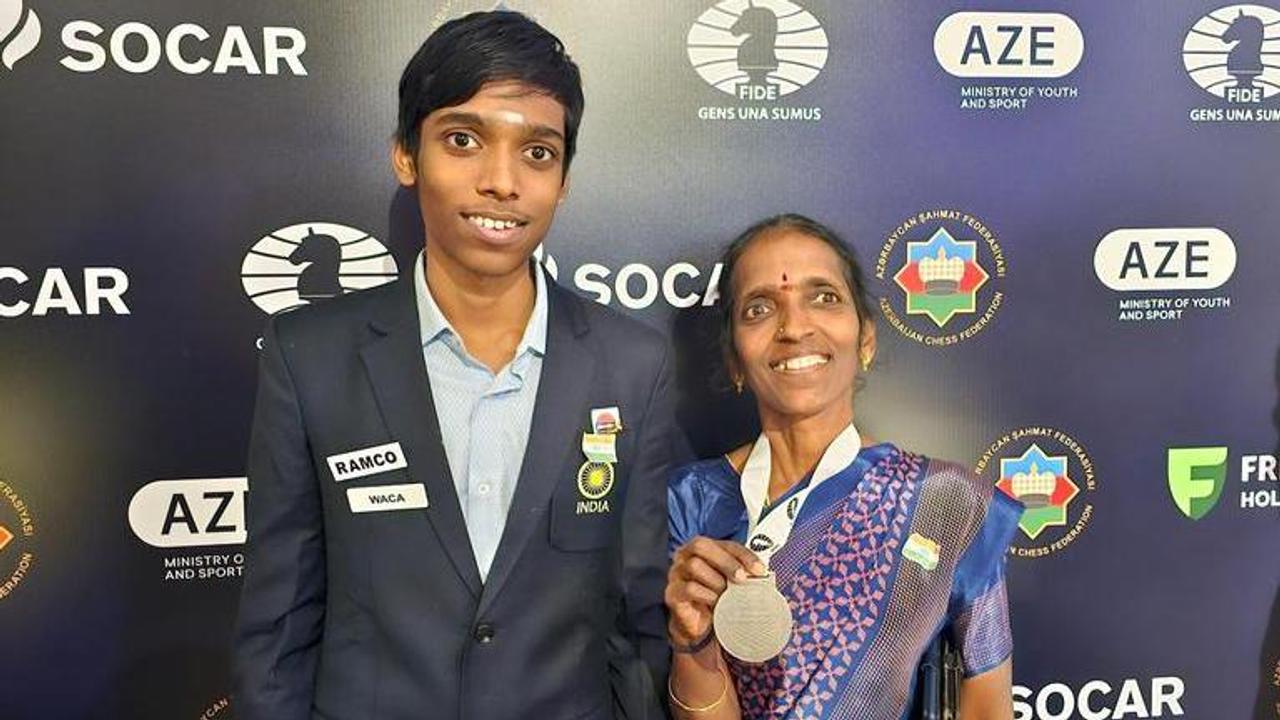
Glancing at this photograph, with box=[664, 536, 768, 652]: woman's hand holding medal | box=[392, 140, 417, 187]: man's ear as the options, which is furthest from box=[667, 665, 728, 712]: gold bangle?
box=[392, 140, 417, 187]: man's ear

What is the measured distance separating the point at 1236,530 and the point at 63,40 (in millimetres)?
2519

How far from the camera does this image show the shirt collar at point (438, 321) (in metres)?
1.37

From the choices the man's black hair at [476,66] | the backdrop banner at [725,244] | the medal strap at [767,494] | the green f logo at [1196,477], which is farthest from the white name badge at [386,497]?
the green f logo at [1196,477]

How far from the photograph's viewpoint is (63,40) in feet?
5.86

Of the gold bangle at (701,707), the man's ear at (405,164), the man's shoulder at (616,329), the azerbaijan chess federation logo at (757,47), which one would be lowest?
the gold bangle at (701,707)

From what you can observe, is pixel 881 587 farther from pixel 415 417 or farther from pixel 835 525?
pixel 415 417

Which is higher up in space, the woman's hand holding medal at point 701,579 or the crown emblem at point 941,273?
the crown emblem at point 941,273

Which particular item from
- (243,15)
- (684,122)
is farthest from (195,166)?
(684,122)

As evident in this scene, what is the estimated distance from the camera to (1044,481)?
213 cm

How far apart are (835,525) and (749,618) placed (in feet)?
1.02

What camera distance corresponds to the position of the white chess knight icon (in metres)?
1.77

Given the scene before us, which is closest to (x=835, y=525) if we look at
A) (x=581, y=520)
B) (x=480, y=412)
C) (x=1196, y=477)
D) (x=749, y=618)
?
(x=749, y=618)

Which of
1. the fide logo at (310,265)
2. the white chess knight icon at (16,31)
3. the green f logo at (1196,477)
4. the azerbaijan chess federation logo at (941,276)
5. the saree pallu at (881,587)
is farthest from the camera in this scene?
the green f logo at (1196,477)

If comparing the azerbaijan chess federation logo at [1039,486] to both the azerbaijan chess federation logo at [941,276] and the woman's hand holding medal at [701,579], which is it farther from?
the woman's hand holding medal at [701,579]
